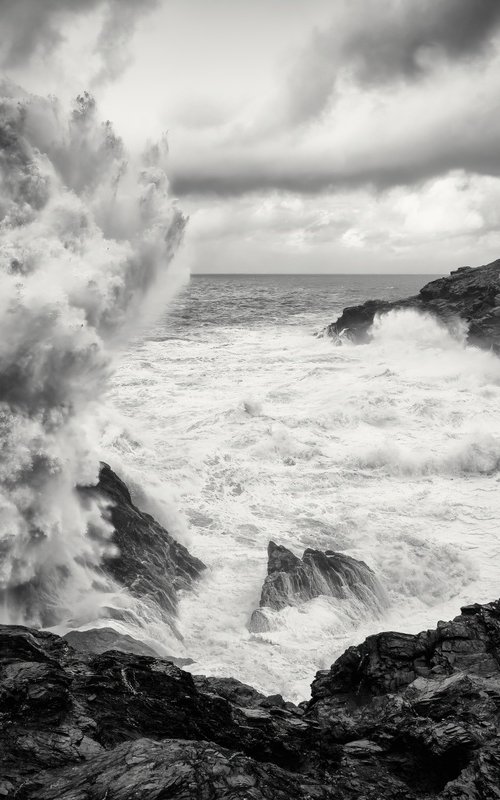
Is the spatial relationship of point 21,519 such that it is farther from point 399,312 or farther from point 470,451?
point 399,312

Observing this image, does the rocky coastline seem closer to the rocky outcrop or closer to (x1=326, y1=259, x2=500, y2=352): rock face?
the rocky outcrop

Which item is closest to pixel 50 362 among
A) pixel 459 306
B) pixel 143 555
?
pixel 143 555

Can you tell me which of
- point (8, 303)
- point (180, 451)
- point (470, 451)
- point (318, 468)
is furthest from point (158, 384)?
point (8, 303)

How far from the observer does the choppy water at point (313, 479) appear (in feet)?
43.5

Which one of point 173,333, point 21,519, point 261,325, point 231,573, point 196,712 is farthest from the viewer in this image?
point 261,325

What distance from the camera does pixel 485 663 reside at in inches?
316

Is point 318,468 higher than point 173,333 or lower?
lower

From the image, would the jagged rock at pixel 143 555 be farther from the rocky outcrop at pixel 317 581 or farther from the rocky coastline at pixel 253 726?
the rocky coastline at pixel 253 726

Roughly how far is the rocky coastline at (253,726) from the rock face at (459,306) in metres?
34.2

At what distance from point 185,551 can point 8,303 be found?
8389 mm

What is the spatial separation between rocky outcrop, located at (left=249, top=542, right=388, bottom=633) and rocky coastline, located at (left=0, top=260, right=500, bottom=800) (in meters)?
4.64

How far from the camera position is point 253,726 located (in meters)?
6.96

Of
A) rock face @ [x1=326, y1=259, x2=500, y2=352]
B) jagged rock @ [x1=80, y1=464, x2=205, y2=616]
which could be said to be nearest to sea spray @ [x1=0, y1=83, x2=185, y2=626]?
jagged rock @ [x1=80, y1=464, x2=205, y2=616]

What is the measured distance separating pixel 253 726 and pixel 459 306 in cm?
4439
